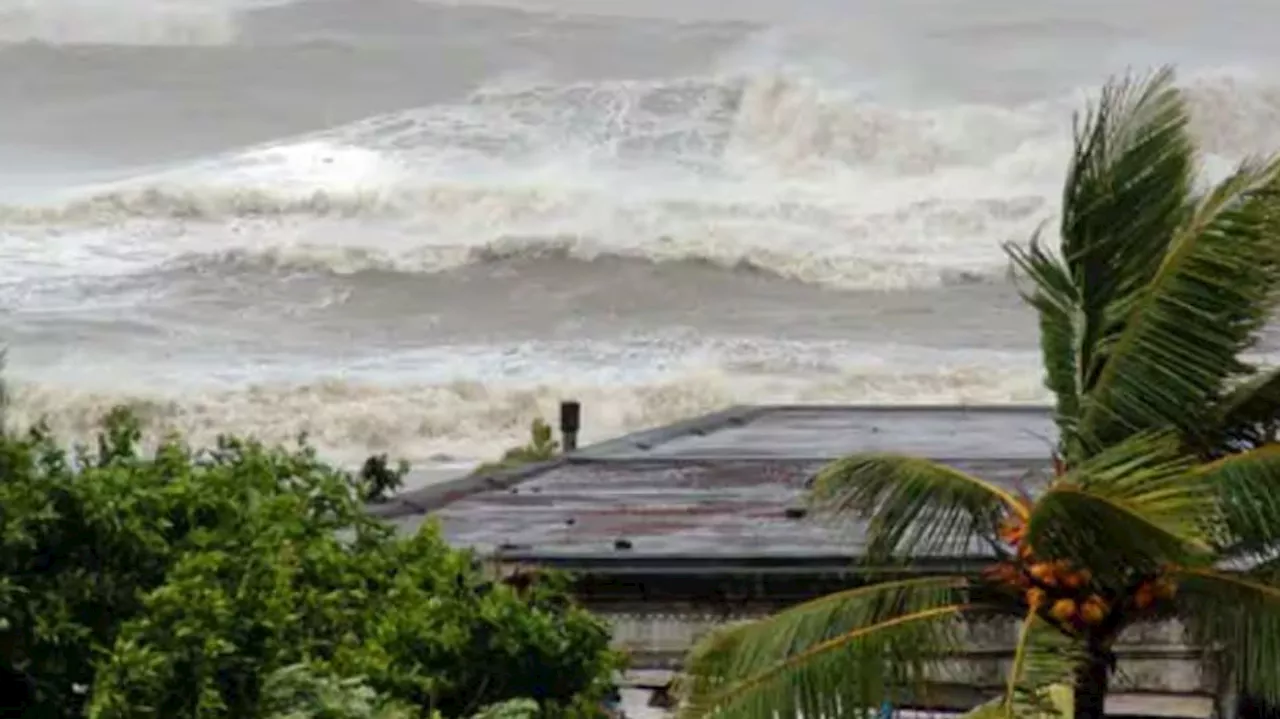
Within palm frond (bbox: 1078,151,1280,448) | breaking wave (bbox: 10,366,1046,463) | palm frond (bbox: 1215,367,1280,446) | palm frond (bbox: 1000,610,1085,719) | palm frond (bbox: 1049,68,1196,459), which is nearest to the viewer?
palm frond (bbox: 1000,610,1085,719)

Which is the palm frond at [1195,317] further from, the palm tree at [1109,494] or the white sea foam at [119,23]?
the white sea foam at [119,23]

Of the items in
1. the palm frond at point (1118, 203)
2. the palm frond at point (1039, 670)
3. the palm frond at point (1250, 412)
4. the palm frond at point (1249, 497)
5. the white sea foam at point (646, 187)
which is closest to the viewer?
the palm frond at point (1039, 670)

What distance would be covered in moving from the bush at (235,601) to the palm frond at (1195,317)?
80.0 inches

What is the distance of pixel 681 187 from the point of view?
53.2 meters

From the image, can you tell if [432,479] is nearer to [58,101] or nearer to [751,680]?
[751,680]

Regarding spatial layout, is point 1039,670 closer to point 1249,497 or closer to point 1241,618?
point 1241,618

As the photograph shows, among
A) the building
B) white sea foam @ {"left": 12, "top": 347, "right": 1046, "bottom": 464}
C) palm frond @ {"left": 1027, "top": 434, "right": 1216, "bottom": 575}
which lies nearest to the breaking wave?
white sea foam @ {"left": 12, "top": 347, "right": 1046, "bottom": 464}

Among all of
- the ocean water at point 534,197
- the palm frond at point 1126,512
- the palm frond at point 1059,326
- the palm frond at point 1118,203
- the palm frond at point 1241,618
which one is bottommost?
the palm frond at point 1241,618

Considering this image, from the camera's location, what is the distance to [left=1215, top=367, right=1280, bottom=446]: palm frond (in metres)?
9.05

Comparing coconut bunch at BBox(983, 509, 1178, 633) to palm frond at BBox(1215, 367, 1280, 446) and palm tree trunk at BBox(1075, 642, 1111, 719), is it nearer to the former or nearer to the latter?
palm tree trunk at BBox(1075, 642, 1111, 719)

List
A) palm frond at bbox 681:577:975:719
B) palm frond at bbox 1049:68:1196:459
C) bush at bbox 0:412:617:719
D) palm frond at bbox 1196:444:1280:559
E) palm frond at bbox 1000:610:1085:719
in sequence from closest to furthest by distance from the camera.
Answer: bush at bbox 0:412:617:719 < palm frond at bbox 1000:610:1085:719 < palm frond at bbox 681:577:975:719 < palm frond at bbox 1196:444:1280:559 < palm frond at bbox 1049:68:1196:459

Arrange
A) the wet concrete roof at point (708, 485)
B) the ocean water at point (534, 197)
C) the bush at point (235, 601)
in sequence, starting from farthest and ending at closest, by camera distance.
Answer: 1. the ocean water at point (534, 197)
2. the wet concrete roof at point (708, 485)
3. the bush at point (235, 601)

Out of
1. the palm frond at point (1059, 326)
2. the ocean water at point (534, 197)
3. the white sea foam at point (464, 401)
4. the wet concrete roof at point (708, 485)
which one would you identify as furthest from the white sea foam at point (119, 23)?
the palm frond at point (1059, 326)

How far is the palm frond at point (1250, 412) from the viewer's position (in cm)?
905
